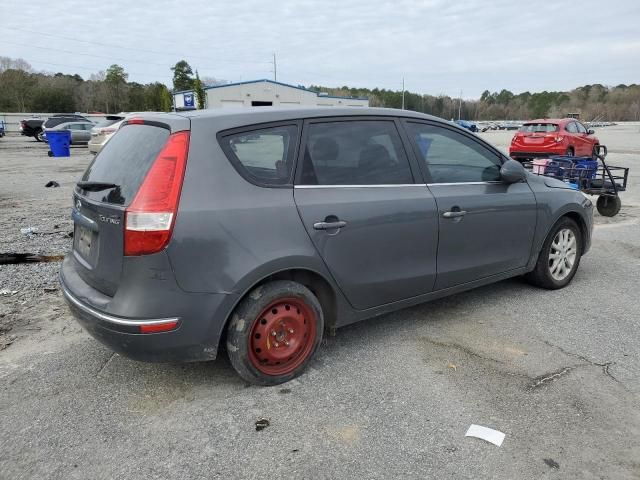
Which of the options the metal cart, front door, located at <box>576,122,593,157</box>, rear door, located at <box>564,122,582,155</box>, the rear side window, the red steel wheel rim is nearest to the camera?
the rear side window

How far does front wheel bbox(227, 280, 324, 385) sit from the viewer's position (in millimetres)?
2918

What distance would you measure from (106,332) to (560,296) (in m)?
Answer: 3.91

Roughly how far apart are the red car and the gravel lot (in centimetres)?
1329

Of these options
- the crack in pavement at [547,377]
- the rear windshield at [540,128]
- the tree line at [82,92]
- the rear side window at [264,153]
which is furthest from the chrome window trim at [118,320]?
Answer: the tree line at [82,92]

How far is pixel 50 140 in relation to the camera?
2014cm

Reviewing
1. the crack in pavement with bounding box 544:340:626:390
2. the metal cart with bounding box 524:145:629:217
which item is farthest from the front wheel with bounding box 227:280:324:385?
the metal cart with bounding box 524:145:629:217

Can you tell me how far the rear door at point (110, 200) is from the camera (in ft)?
9.05

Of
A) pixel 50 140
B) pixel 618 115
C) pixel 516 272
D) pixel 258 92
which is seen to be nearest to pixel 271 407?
pixel 516 272

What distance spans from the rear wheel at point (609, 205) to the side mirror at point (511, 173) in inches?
210

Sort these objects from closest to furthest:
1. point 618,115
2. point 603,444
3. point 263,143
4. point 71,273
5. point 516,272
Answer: point 603,444, point 263,143, point 71,273, point 516,272, point 618,115

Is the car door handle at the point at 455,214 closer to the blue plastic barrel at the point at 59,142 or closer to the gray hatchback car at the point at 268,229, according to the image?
the gray hatchback car at the point at 268,229

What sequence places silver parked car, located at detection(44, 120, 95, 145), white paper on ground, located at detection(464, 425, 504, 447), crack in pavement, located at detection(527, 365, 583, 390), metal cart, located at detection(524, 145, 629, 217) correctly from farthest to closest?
1. silver parked car, located at detection(44, 120, 95, 145)
2. metal cart, located at detection(524, 145, 629, 217)
3. crack in pavement, located at detection(527, 365, 583, 390)
4. white paper on ground, located at detection(464, 425, 504, 447)

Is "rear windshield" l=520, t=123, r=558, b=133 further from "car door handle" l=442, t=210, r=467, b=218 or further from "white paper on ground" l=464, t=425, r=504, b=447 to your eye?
"white paper on ground" l=464, t=425, r=504, b=447

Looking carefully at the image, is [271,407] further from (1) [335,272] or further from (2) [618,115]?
(2) [618,115]
